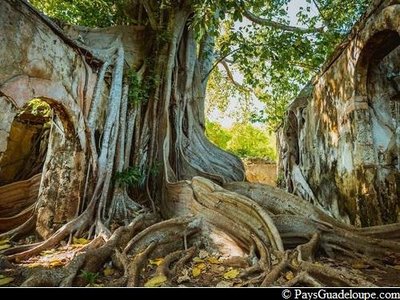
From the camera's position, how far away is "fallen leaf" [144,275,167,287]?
2.37 metres

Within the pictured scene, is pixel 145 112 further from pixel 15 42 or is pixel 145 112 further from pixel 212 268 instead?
pixel 212 268

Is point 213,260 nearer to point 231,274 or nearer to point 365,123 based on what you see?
point 231,274

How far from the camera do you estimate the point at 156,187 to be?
183 inches

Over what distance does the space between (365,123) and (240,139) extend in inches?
350

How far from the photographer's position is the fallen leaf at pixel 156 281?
2.37 m

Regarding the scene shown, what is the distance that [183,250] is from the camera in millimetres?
Result: 3166

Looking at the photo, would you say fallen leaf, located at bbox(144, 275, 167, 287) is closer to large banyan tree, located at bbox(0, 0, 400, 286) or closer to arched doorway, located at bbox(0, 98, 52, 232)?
large banyan tree, located at bbox(0, 0, 400, 286)

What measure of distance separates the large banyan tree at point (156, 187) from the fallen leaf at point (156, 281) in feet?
0.08

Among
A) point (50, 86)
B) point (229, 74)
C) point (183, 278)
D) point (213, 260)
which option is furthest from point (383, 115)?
point (229, 74)

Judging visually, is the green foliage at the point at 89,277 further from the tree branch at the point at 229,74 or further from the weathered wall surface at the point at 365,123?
the tree branch at the point at 229,74

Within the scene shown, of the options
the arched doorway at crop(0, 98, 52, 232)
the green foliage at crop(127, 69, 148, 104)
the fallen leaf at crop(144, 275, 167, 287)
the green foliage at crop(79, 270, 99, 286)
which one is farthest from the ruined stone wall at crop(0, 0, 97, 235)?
the arched doorway at crop(0, 98, 52, 232)

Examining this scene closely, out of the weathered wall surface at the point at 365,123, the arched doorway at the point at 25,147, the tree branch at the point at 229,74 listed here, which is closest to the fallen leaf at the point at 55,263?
the arched doorway at the point at 25,147

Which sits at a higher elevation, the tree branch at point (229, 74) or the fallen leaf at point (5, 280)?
the tree branch at point (229, 74)
